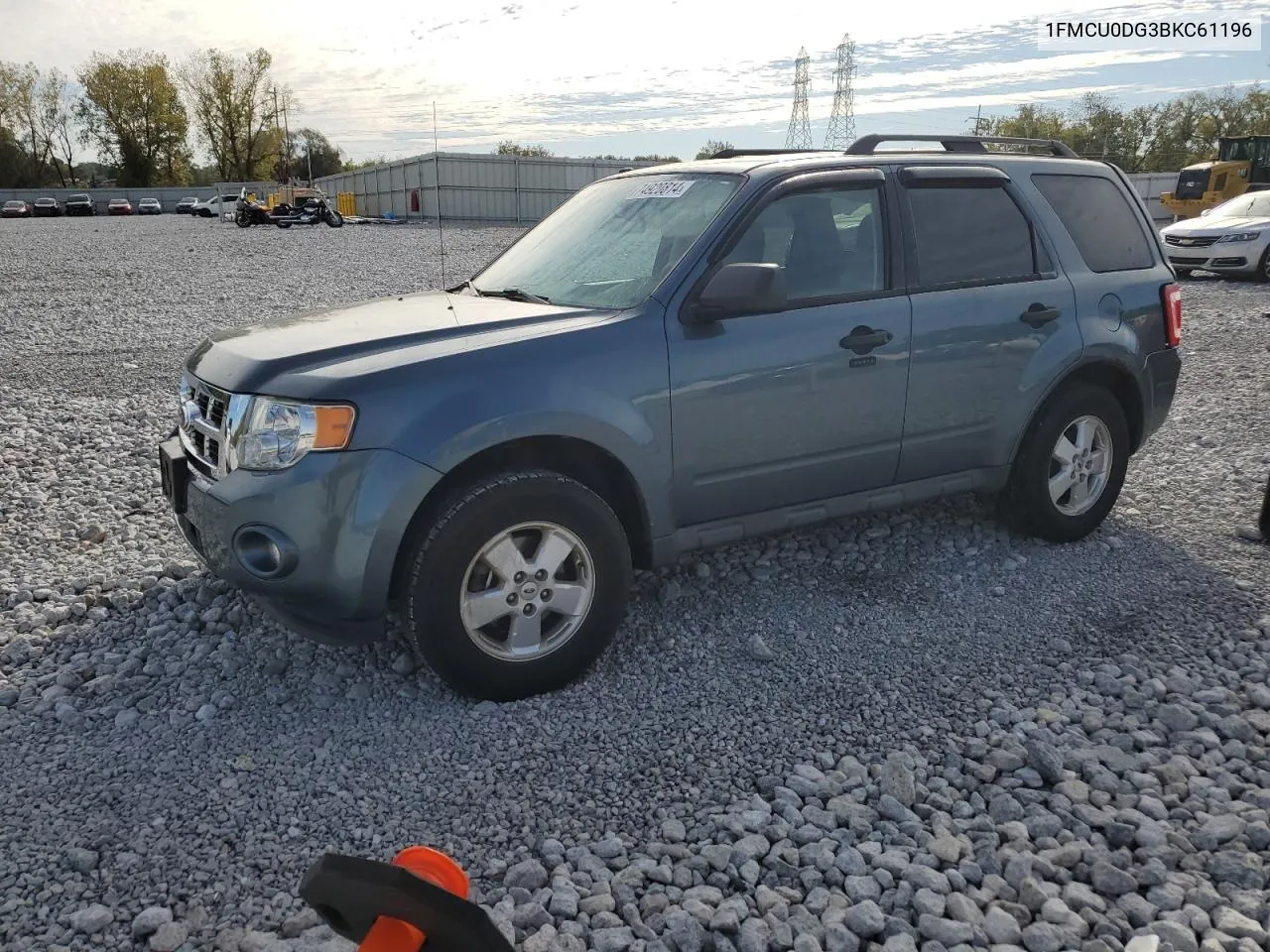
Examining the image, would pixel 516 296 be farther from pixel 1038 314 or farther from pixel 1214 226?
pixel 1214 226

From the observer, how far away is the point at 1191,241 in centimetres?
1795

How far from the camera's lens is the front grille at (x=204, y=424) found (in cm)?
361

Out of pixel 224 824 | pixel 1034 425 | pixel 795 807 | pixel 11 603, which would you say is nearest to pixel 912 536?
pixel 1034 425

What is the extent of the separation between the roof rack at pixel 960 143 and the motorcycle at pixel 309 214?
3906 cm

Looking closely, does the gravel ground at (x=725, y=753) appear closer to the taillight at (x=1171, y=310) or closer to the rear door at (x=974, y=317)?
the rear door at (x=974, y=317)

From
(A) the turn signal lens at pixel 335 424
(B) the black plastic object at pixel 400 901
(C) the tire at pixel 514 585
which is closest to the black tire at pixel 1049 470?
(C) the tire at pixel 514 585

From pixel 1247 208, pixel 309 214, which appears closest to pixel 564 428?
pixel 1247 208

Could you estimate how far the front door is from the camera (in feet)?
13.0

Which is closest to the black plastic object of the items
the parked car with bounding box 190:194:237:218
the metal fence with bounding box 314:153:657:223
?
the metal fence with bounding box 314:153:657:223

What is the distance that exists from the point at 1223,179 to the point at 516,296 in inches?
1174

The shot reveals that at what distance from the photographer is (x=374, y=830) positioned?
3027 millimetres

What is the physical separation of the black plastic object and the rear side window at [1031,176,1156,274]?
4568mm

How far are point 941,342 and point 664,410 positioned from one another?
147cm

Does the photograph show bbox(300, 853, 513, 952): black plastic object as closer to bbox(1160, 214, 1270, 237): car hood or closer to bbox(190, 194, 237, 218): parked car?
bbox(1160, 214, 1270, 237): car hood
